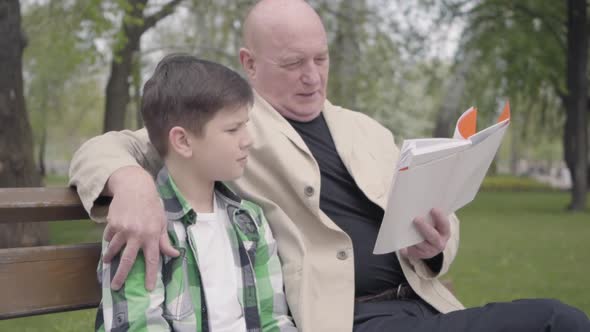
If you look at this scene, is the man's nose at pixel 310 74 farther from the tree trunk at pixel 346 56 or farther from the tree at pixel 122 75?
the tree trunk at pixel 346 56

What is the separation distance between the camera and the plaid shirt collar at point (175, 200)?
220 cm

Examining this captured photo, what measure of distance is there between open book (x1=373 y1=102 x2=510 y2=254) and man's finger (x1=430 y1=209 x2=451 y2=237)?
2 centimetres

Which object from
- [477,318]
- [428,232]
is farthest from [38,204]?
[477,318]

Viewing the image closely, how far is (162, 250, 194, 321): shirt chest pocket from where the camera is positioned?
210 centimetres

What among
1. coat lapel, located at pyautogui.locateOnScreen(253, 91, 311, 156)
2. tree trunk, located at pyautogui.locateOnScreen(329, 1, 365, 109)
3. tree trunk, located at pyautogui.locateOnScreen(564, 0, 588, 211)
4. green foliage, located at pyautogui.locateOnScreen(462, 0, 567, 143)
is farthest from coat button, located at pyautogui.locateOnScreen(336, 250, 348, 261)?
green foliage, located at pyautogui.locateOnScreen(462, 0, 567, 143)

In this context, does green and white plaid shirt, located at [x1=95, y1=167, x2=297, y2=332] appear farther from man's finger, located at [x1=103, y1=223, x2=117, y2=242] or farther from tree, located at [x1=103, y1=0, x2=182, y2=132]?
tree, located at [x1=103, y1=0, x2=182, y2=132]

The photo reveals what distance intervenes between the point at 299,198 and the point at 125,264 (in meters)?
0.82

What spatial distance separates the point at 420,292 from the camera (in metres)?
2.75

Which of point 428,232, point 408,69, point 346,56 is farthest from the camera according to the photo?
point 408,69

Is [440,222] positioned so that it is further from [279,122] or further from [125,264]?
[125,264]

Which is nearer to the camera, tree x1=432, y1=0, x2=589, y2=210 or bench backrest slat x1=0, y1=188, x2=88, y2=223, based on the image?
bench backrest slat x1=0, y1=188, x2=88, y2=223

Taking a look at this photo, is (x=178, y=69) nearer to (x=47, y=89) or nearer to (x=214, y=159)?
(x=214, y=159)

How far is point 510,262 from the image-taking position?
9.30 m

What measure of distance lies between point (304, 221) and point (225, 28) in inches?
490
